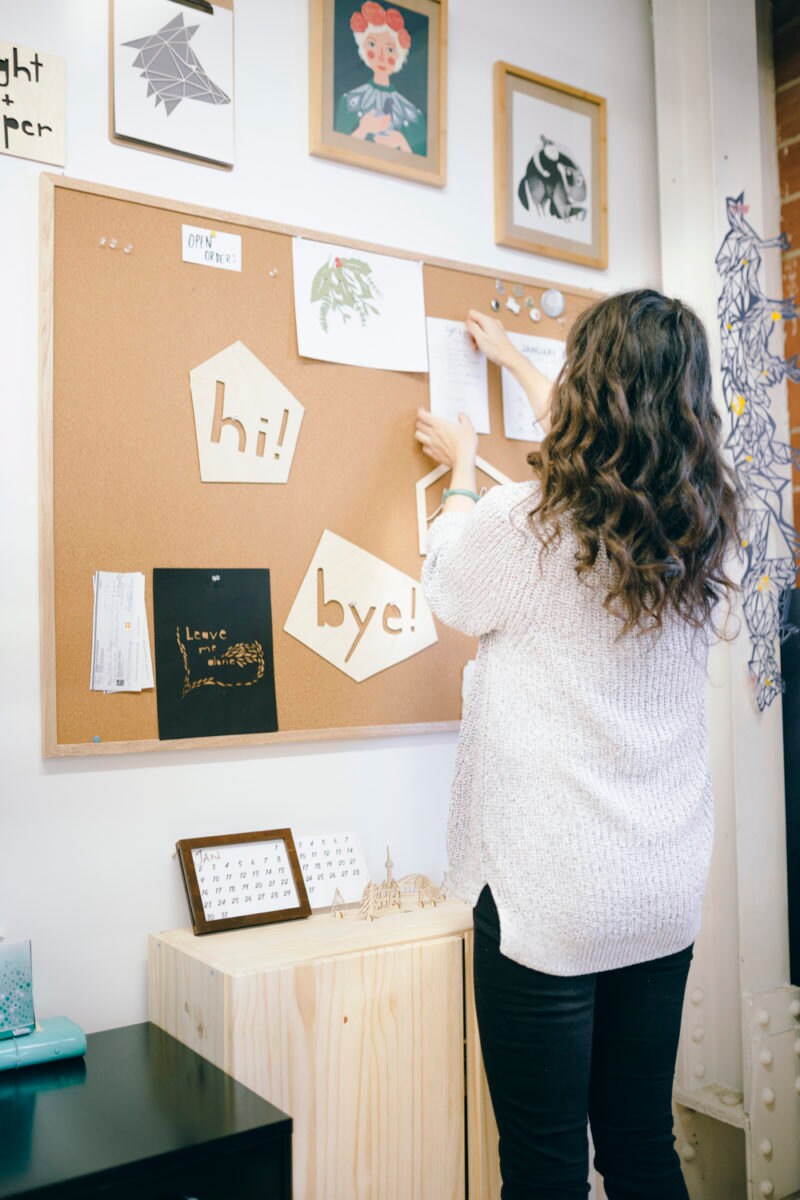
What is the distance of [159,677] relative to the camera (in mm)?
1584

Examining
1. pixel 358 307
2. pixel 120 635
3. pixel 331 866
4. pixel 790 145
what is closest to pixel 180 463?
pixel 120 635

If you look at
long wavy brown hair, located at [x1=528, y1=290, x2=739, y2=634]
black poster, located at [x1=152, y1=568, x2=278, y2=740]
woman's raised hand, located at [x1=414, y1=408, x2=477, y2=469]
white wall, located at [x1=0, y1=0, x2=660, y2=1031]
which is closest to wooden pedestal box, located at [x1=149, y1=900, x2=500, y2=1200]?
white wall, located at [x1=0, y1=0, x2=660, y2=1031]

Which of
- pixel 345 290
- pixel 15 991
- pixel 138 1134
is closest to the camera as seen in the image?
pixel 138 1134

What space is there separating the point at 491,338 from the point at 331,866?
955mm

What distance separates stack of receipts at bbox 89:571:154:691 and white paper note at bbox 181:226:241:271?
506 millimetres

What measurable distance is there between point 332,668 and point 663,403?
74 cm

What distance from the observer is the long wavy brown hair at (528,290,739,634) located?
48.2 inches

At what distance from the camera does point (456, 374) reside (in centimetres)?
191

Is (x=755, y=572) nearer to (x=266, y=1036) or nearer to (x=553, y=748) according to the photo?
(x=553, y=748)

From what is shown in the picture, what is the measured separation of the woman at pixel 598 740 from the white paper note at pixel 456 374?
58 centimetres

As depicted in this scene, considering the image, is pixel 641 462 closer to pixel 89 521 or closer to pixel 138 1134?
pixel 89 521

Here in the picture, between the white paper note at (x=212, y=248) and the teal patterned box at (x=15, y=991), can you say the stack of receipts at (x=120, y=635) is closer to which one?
the teal patterned box at (x=15, y=991)

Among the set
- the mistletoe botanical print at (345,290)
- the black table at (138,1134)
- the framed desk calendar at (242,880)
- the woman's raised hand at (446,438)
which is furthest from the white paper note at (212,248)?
the black table at (138,1134)

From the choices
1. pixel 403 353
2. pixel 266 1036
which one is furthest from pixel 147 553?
pixel 266 1036
